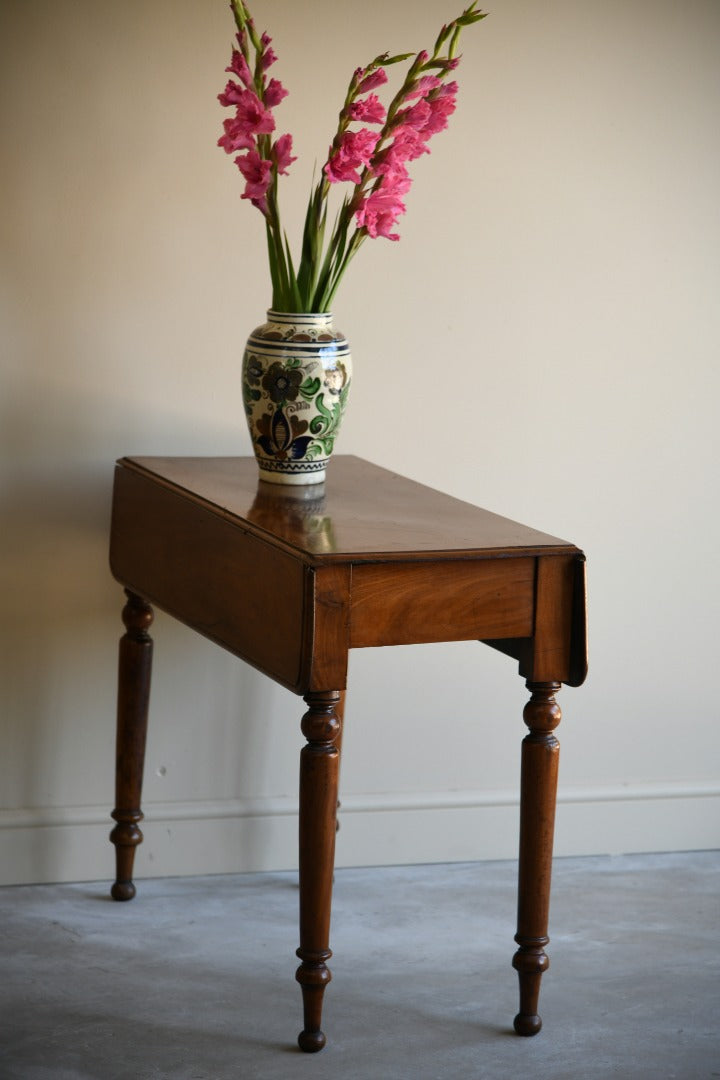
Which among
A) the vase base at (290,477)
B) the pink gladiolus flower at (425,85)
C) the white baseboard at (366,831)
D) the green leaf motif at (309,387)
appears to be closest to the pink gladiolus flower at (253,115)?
the pink gladiolus flower at (425,85)

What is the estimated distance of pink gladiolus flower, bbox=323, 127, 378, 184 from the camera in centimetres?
199

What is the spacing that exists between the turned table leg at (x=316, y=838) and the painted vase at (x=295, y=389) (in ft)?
1.41

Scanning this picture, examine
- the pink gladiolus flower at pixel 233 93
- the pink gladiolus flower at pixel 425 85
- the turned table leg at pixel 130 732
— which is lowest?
the turned table leg at pixel 130 732

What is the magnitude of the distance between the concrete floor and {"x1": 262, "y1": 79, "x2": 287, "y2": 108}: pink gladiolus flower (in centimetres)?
130

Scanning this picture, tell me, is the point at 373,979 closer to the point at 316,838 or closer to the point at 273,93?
the point at 316,838

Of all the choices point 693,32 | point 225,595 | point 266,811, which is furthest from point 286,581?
point 693,32

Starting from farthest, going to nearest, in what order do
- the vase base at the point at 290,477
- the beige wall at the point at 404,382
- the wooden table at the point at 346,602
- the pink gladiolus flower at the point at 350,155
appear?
the beige wall at the point at 404,382
the vase base at the point at 290,477
the pink gladiolus flower at the point at 350,155
the wooden table at the point at 346,602

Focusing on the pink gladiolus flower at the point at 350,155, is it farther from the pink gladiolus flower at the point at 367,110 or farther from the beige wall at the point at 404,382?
the beige wall at the point at 404,382

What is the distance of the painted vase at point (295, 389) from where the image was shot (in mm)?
2018

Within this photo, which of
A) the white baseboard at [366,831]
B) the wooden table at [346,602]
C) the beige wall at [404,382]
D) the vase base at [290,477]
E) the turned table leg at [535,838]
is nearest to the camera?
the wooden table at [346,602]

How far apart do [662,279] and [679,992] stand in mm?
1274

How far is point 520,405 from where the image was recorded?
2.60m

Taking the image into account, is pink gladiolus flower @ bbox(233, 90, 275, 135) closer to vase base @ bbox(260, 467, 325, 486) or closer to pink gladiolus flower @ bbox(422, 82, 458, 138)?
pink gladiolus flower @ bbox(422, 82, 458, 138)

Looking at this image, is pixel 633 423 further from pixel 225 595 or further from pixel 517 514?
pixel 225 595
